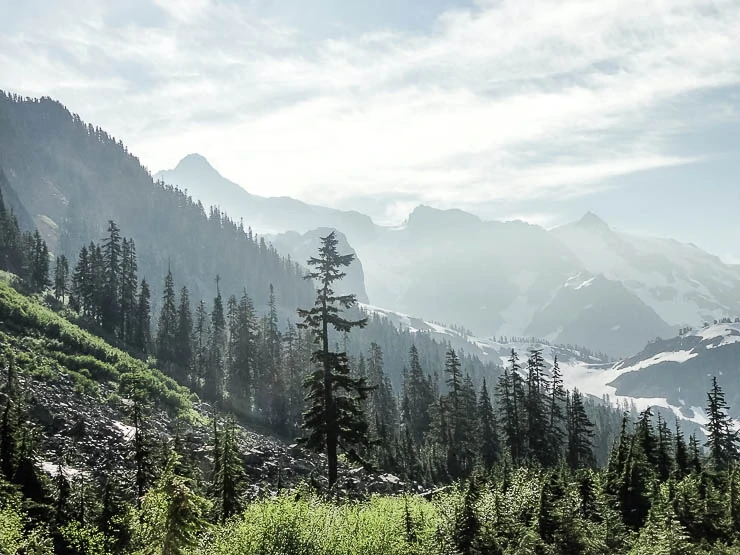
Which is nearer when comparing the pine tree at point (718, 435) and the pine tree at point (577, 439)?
the pine tree at point (718, 435)

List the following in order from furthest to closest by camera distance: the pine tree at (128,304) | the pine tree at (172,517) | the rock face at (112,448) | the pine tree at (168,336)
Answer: the pine tree at (168,336) → the pine tree at (128,304) → the rock face at (112,448) → the pine tree at (172,517)

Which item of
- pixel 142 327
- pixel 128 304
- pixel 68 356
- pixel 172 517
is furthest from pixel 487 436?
pixel 172 517

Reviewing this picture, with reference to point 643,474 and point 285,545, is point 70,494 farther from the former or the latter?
point 643,474

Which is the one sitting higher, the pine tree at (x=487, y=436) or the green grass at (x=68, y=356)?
the green grass at (x=68, y=356)

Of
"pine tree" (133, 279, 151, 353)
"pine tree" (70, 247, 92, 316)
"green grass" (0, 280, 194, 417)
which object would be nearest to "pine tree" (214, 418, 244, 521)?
"green grass" (0, 280, 194, 417)

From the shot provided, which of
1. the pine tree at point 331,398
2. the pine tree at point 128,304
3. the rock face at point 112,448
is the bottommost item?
the rock face at point 112,448

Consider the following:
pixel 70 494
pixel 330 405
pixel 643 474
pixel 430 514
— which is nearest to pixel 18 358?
pixel 70 494

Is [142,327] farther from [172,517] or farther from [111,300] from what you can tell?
[172,517]

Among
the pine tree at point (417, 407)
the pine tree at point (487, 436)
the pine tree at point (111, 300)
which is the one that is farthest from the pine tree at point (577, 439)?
the pine tree at point (111, 300)

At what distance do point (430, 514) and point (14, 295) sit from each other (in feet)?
222

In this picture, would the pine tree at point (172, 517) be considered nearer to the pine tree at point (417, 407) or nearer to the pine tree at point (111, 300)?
the pine tree at point (111, 300)

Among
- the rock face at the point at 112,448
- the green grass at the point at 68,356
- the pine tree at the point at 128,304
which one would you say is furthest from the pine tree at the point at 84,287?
the rock face at the point at 112,448

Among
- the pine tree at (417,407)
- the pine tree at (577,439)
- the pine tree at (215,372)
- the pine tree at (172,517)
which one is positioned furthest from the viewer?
the pine tree at (417,407)

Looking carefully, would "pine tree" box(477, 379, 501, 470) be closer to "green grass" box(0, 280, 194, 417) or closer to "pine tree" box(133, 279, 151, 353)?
"green grass" box(0, 280, 194, 417)
